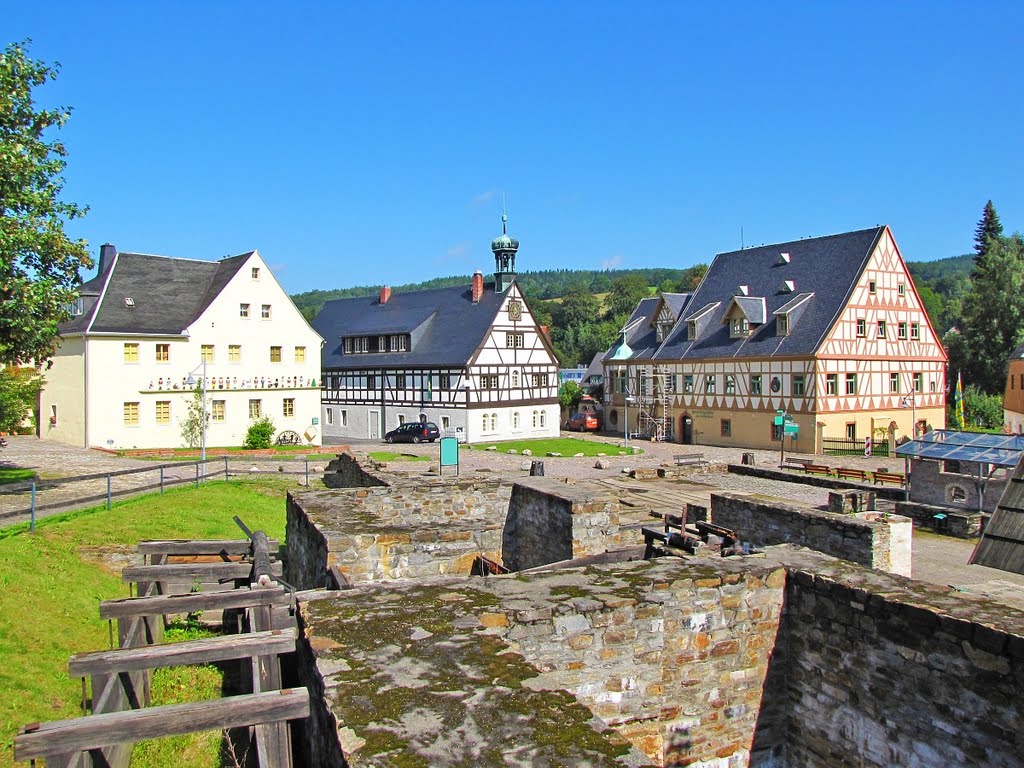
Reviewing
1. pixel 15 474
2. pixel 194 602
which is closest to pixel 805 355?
pixel 15 474

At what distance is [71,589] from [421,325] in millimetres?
40640

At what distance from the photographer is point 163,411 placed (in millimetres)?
37031

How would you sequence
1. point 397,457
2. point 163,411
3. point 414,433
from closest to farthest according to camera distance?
point 397,457
point 163,411
point 414,433

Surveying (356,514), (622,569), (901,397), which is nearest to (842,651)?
(622,569)

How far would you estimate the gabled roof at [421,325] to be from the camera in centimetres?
4856

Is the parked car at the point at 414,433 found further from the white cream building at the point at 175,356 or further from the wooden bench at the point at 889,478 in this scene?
the wooden bench at the point at 889,478

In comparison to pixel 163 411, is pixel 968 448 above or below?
below

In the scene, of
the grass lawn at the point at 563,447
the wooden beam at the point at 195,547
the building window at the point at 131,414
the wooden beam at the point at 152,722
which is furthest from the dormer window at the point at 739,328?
the wooden beam at the point at 152,722

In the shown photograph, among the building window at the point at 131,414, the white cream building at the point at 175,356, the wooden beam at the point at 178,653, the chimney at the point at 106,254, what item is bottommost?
the wooden beam at the point at 178,653

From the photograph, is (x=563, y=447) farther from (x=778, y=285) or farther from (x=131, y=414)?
(x=131, y=414)

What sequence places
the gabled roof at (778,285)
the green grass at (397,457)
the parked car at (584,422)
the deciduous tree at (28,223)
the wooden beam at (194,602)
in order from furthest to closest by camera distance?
the parked car at (584,422)
the gabled roof at (778,285)
the green grass at (397,457)
the deciduous tree at (28,223)
the wooden beam at (194,602)

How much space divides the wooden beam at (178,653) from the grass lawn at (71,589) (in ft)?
9.32

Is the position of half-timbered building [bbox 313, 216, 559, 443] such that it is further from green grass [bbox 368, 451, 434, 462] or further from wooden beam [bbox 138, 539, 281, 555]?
wooden beam [bbox 138, 539, 281, 555]

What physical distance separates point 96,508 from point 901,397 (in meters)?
42.9
